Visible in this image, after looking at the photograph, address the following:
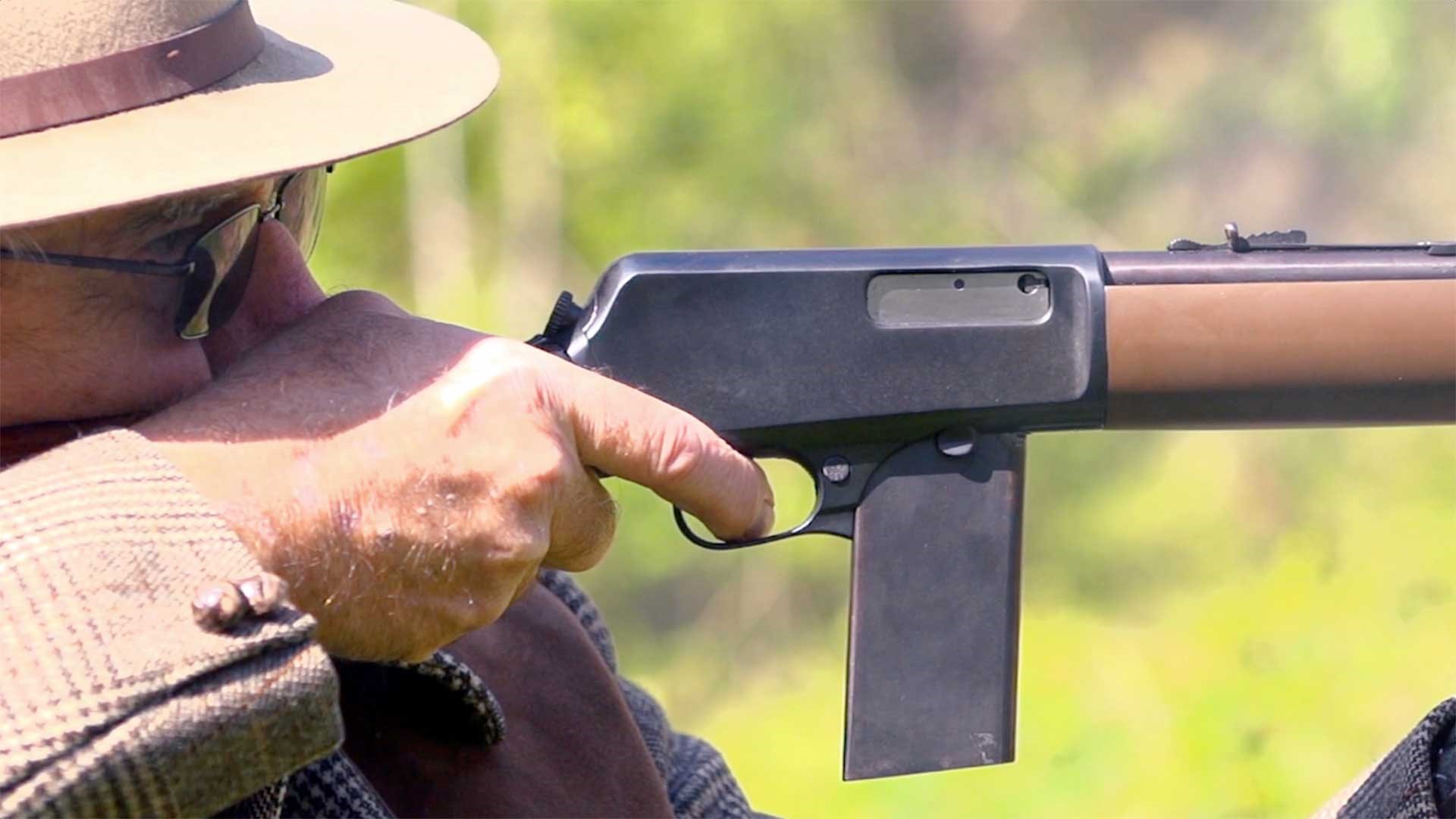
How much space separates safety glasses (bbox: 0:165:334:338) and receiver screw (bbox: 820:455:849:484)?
20.4 inches

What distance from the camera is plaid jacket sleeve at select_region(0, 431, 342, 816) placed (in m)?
1.04

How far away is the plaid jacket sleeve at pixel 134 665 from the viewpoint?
41.0 inches

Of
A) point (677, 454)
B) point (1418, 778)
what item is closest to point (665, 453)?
point (677, 454)

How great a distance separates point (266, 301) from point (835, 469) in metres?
0.53

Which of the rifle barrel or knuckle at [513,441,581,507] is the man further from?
the rifle barrel

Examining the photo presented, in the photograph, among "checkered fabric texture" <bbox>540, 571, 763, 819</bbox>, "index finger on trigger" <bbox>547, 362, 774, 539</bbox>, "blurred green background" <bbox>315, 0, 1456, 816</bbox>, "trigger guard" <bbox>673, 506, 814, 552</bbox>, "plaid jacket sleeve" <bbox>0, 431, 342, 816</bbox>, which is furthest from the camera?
"blurred green background" <bbox>315, 0, 1456, 816</bbox>

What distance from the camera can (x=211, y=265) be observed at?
1.35 meters

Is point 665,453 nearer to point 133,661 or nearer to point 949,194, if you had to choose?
point 133,661

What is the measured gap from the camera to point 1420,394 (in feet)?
4.94

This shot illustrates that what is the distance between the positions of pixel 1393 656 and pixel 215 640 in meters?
3.76

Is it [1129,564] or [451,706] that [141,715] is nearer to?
[451,706]

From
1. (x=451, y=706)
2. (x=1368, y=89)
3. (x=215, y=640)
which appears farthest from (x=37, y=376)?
(x=1368, y=89)

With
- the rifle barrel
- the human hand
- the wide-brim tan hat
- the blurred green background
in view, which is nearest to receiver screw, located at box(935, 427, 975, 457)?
the rifle barrel

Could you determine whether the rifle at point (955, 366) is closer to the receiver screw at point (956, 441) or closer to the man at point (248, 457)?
the receiver screw at point (956, 441)
